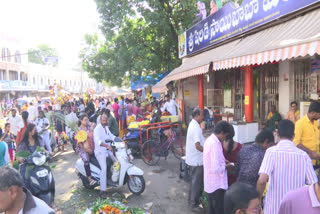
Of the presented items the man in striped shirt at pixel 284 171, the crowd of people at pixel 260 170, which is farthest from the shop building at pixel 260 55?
the man in striped shirt at pixel 284 171

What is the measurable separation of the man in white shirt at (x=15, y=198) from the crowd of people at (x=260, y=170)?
4.74 ft

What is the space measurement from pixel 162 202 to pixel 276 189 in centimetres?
276

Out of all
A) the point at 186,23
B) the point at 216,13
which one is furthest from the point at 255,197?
the point at 186,23

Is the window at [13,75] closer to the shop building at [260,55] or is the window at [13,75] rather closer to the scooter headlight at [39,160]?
the shop building at [260,55]

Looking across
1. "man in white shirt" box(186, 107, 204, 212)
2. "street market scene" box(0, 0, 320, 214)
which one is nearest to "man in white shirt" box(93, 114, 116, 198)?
"street market scene" box(0, 0, 320, 214)

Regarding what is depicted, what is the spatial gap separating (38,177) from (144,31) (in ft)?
40.4

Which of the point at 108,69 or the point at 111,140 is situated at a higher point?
the point at 108,69

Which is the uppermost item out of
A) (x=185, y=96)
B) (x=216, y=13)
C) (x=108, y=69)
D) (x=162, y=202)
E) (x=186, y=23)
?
(x=186, y=23)

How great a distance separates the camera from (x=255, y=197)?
1.81 metres

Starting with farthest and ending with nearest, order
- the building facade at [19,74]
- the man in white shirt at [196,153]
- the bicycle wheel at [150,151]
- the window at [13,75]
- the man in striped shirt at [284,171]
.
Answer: the window at [13,75] → the building facade at [19,74] → the bicycle wheel at [150,151] → the man in white shirt at [196,153] → the man in striped shirt at [284,171]

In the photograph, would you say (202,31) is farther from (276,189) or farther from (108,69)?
A: (276,189)

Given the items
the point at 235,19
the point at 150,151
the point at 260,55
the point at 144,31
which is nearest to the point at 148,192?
the point at 150,151

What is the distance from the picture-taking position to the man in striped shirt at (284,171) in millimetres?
2359

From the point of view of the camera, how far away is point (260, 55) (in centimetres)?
490
